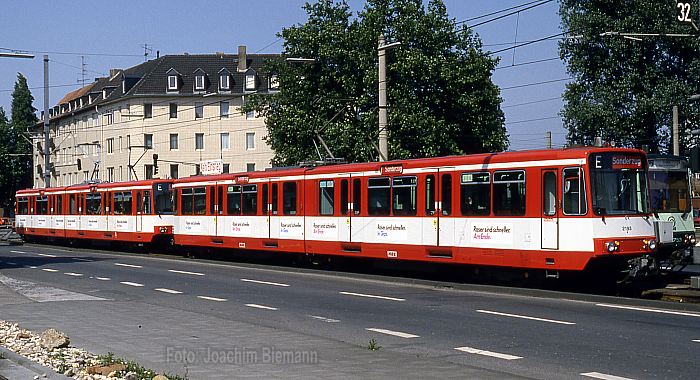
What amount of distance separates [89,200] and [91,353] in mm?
35031

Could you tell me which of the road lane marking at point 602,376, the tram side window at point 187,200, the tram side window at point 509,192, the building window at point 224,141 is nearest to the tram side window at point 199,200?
the tram side window at point 187,200

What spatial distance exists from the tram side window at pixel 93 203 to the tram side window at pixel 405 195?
22993 mm

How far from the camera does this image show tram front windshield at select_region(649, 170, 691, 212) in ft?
90.3

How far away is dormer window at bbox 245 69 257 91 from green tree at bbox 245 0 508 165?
120 feet

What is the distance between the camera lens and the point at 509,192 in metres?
20.5

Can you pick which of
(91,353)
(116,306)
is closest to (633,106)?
(116,306)

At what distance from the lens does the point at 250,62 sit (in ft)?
308

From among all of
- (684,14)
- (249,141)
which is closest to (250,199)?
(684,14)

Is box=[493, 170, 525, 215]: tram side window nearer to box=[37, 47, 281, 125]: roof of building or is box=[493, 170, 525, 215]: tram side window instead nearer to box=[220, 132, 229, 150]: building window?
box=[37, 47, 281, 125]: roof of building

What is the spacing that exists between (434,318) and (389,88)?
114ft

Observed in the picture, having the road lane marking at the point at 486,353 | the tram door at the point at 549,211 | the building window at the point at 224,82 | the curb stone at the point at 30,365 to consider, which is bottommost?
the road lane marking at the point at 486,353

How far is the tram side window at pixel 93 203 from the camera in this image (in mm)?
43938

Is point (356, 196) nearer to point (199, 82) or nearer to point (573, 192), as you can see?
point (573, 192)

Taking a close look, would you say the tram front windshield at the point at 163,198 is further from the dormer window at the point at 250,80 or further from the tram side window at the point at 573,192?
the dormer window at the point at 250,80
